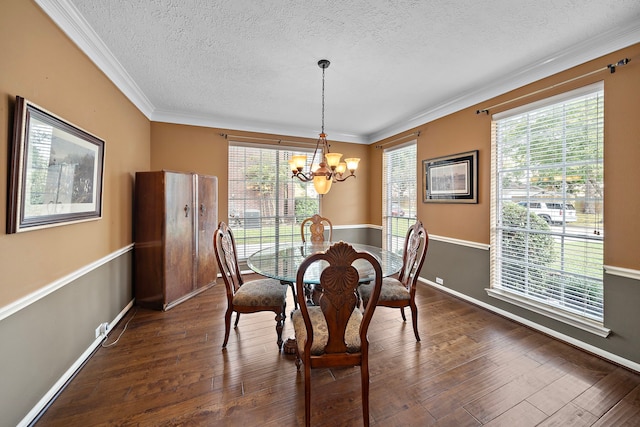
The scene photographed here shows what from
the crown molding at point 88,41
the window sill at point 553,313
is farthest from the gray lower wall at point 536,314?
the crown molding at point 88,41

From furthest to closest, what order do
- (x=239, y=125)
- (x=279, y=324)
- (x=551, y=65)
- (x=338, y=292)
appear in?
(x=239, y=125)
(x=551, y=65)
(x=279, y=324)
(x=338, y=292)

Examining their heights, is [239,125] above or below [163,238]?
above

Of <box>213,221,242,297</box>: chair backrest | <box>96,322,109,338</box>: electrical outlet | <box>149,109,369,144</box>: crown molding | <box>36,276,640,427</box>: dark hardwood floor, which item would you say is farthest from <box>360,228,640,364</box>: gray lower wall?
<box>96,322,109,338</box>: electrical outlet

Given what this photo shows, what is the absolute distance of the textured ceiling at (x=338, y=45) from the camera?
5.85ft

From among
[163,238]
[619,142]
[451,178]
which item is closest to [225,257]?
[163,238]

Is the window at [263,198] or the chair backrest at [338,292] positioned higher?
the window at [263,198]

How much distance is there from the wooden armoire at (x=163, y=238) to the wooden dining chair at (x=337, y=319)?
2238mm

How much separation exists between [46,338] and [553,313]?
13.3 ft

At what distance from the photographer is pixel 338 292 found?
4.69 feet

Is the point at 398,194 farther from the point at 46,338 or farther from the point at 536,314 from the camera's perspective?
the point at 46,338

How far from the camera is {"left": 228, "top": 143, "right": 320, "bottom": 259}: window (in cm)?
436

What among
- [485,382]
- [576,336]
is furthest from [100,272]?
[576,336]

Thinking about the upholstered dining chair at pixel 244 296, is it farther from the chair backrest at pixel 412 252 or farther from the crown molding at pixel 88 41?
the crown molding at pixel 88 41

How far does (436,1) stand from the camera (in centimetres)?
171
